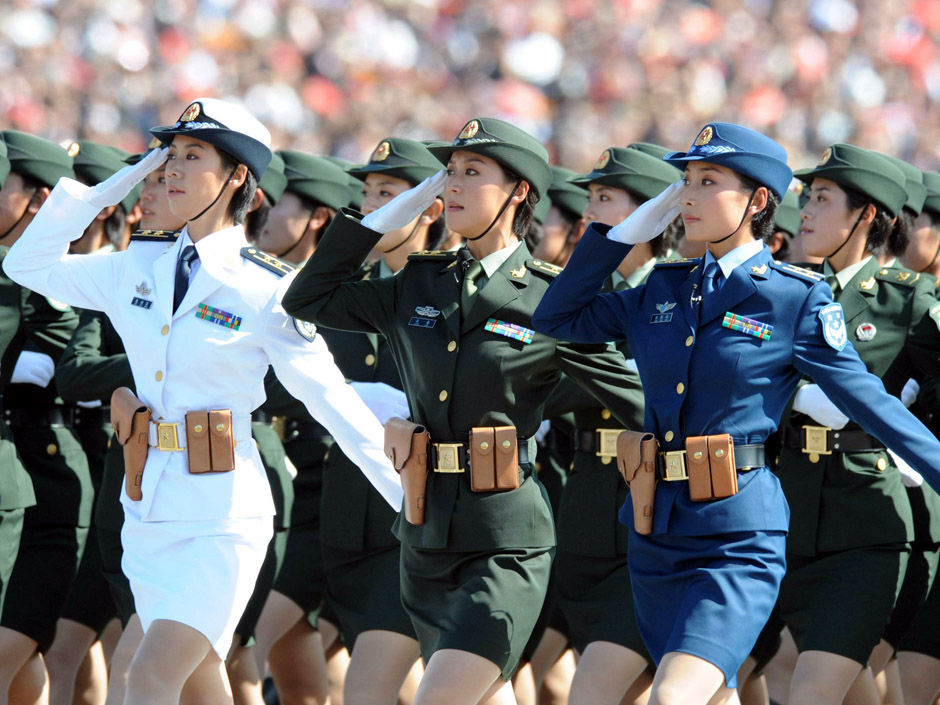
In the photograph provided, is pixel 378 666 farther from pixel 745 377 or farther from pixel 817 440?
pixel 745 377

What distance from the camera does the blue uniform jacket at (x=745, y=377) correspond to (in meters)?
4.58

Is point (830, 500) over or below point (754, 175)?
below

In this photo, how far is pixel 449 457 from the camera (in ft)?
16.7

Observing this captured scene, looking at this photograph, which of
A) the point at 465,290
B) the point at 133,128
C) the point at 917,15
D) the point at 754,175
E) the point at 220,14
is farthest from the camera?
the point at 917,15

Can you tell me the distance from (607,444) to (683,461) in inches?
70.7

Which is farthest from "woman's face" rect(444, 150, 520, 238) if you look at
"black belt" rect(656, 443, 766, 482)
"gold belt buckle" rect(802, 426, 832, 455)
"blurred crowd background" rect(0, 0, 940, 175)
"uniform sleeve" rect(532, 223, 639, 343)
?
"blurred crowd background" rect(0, 0, 940, 175)

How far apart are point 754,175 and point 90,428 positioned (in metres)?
3.47

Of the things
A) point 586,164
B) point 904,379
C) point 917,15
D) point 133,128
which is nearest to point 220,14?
point 133,128

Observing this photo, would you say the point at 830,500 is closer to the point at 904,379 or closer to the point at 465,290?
the point at 904,379

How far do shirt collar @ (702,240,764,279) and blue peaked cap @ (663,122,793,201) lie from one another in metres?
0.18

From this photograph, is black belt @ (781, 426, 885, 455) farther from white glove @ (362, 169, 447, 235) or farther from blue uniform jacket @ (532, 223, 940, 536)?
white glove @ (362, 169, 447, 235)

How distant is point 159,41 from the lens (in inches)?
667

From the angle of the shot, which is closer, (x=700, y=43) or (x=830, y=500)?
(x=830, y=500)

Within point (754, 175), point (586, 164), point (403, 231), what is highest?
point (754, 175)
